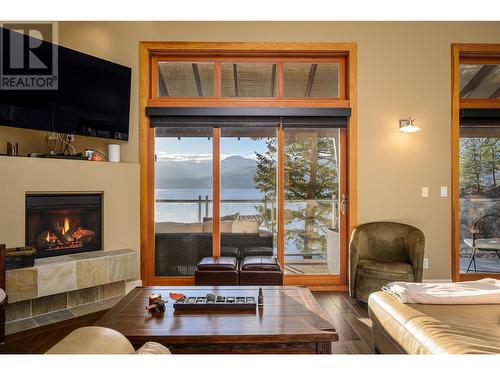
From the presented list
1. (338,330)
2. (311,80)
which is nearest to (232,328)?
(338,330)

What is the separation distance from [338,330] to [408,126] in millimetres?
2528

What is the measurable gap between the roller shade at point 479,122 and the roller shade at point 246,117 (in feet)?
5.17

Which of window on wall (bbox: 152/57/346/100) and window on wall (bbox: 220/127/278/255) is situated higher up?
window on wall (bbox: 152/57/346/100)

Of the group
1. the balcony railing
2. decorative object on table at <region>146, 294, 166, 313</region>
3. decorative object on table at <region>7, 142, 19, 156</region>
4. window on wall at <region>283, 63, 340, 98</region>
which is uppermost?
window on wall at <region>283, 63, 340, 98</region>

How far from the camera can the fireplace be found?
11.1ft

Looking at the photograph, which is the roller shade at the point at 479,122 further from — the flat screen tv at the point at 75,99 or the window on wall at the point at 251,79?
the flat screen tv at the point at 75,99

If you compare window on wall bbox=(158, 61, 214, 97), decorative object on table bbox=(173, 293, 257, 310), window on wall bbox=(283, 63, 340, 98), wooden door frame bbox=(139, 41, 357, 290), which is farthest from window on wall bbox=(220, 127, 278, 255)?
decorative object on table bbox=(173, 293, 257, 310)

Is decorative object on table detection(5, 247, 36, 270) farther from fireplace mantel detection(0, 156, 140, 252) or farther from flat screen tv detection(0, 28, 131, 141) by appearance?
flat screen tv detection(0, 28, 131, 141)

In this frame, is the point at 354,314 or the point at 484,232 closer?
the point at 354,314

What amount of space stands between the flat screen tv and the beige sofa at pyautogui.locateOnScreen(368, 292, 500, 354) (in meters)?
3.34

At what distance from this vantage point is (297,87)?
423 centimetres
